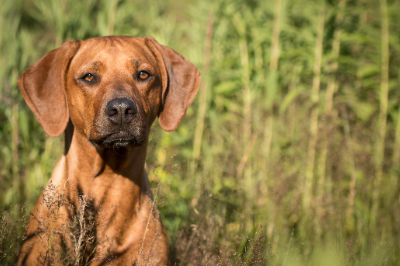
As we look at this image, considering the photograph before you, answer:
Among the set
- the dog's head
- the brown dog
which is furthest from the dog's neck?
the dog's head

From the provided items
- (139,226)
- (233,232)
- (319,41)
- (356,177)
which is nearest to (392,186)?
(356,177)

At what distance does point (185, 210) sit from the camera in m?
3.92

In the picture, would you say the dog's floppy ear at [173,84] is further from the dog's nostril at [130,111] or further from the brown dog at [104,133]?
the dog's nostril at [130,111]

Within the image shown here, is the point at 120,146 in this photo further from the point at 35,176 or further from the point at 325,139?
the point at 325,139

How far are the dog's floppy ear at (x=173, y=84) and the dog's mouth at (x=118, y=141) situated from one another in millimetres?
433

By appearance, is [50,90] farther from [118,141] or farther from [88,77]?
[118,141]

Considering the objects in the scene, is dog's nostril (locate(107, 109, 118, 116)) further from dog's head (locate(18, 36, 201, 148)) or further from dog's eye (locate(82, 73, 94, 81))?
dog's eye (locate(82, 73, 94, 81))

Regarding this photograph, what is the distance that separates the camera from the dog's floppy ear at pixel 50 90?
2650 mm

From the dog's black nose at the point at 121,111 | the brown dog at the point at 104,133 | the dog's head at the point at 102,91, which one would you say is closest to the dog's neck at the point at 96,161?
the brown dog at the point at 104,133

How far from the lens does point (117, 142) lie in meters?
2.49

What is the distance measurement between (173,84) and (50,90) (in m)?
0.90

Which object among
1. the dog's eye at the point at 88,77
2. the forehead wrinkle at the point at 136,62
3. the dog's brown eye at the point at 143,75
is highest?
the forehead wrinkle at the point at 136,62

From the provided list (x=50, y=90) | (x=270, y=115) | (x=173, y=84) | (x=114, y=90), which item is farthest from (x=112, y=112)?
(x=270, y=115)

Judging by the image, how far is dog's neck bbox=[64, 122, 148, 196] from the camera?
2.62 meters
